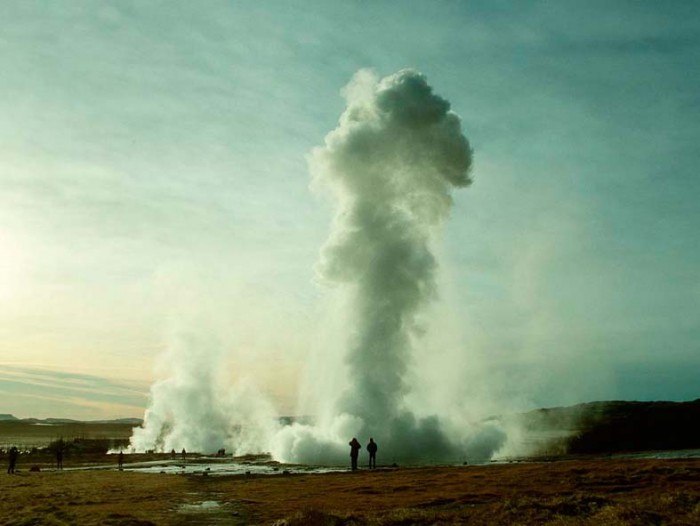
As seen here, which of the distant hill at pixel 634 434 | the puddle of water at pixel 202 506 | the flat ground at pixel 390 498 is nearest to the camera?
the flat ground at pixel 390 498

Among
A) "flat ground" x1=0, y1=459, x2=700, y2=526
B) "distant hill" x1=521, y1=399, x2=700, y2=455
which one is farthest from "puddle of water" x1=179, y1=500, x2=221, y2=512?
"distant hill" x1=521, y1=399, x2=700, y2=455

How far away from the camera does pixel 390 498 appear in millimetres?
28500

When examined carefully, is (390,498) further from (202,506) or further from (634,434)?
(634,434)

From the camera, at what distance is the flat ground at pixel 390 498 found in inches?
843

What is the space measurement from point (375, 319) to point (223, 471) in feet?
68.5

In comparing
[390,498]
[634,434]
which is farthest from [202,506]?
[634,434]

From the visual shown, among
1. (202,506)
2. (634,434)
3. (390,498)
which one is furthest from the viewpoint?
(634,434)

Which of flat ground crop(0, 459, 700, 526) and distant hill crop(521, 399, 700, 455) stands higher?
distant hill crop(521, 399, 700, 455)

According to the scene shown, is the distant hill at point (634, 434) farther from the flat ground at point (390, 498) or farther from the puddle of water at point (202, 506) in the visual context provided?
the puddle of water at point (202, 506)

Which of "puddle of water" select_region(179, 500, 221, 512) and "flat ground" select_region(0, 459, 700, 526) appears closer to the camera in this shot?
"flat ground" select_region(0, 459, 700, 526)

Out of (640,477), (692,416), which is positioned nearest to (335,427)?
(640,477)

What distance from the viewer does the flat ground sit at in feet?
70.2

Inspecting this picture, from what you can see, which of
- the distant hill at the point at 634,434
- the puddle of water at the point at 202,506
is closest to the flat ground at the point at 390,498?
the puddle of water at the point at 202,506

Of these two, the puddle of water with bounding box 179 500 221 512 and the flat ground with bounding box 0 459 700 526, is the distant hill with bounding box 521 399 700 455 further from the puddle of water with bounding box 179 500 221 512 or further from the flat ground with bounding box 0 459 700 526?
the puddle of water with bounding box 179 500 221 512
